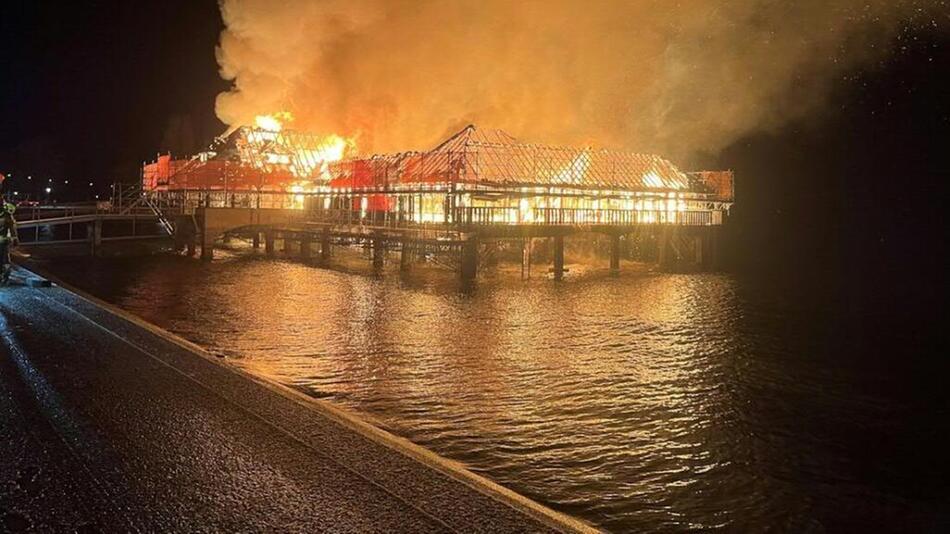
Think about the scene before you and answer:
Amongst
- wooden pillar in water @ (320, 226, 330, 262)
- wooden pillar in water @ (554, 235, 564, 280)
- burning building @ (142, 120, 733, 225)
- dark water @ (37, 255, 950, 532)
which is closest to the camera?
dark water @ (37, 255, 950, 532)

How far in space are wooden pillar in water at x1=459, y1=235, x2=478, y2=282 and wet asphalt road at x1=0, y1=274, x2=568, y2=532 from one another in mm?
17834

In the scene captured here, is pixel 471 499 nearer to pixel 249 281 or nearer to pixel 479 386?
pixel 479 386

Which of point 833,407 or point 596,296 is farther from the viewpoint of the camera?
point 596,296

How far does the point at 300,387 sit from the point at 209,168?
3867 centimetres

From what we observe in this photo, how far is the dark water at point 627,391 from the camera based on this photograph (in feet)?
21.3

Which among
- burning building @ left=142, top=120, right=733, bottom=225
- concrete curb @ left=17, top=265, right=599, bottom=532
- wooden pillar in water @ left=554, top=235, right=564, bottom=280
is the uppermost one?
burning building @ left=142, top=120, right=733, bottom=225

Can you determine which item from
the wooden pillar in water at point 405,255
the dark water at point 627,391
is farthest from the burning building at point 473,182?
the dark water at point 627,391

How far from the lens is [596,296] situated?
893 inches

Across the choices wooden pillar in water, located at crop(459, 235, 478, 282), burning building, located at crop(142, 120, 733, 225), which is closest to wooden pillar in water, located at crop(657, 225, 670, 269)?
burning building, located at crop(142, 120, 733, 225)

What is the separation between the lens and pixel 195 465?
5621 millimetres

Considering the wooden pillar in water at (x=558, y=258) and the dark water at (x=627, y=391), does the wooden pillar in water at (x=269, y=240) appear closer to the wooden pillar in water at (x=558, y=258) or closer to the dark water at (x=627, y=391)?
the dark water at (x=627, y=391)

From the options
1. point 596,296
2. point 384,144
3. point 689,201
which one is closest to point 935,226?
point 689,201

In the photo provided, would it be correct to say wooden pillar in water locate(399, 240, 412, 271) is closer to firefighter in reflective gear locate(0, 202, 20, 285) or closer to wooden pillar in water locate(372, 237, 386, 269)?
wooden pillar in water locate(372, 237, 386, 269)

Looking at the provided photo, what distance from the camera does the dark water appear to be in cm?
649
